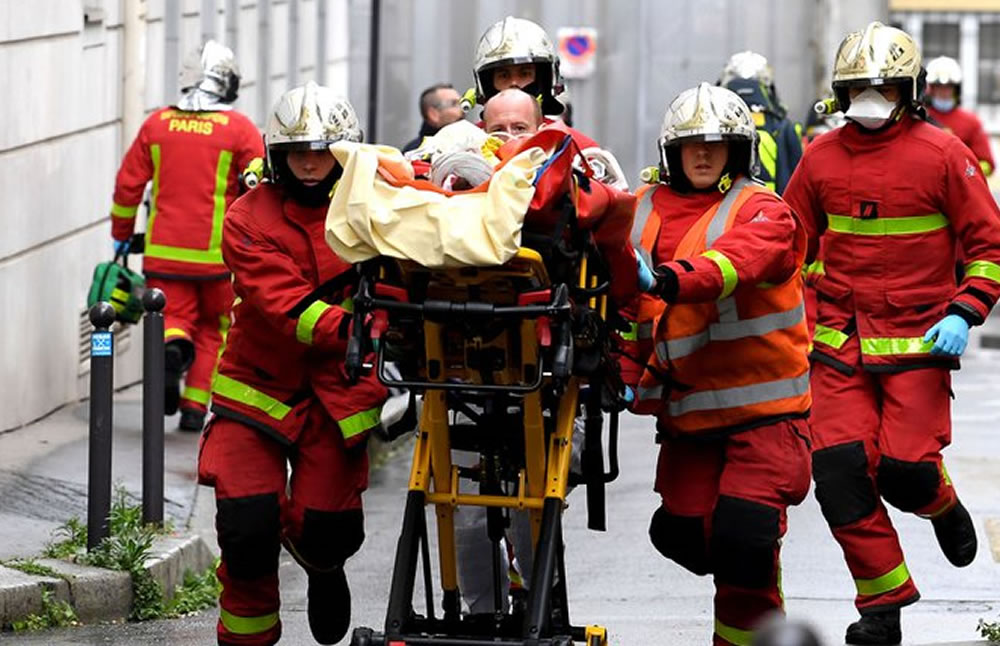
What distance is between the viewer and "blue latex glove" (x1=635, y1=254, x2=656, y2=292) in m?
6.93

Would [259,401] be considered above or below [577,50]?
below

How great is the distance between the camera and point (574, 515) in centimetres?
1213

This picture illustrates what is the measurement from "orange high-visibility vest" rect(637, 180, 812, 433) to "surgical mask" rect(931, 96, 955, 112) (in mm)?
12170

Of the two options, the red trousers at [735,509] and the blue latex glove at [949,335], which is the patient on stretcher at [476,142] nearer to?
the red trousers at [735,509]

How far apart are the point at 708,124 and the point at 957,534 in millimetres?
2233

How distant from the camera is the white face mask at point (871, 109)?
880cm

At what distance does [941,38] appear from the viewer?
33406 millimetres

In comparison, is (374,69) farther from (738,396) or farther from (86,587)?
(738,396)

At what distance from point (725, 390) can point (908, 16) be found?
26.4 metres

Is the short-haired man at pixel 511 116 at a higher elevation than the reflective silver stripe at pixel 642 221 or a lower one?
higher

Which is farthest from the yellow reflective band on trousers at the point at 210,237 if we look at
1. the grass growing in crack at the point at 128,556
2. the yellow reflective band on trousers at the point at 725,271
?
the yellow reflective band on trousers at the point at 725,271

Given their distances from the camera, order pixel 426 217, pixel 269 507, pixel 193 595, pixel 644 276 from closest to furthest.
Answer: pixel 426 217 → pixel 644 276 → pixel 269 507 → pixel 193 595

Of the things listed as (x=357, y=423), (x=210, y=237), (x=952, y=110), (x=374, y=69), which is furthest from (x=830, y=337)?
(x=374, y=69)

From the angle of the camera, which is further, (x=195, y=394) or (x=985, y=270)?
(x=195, y=394)
